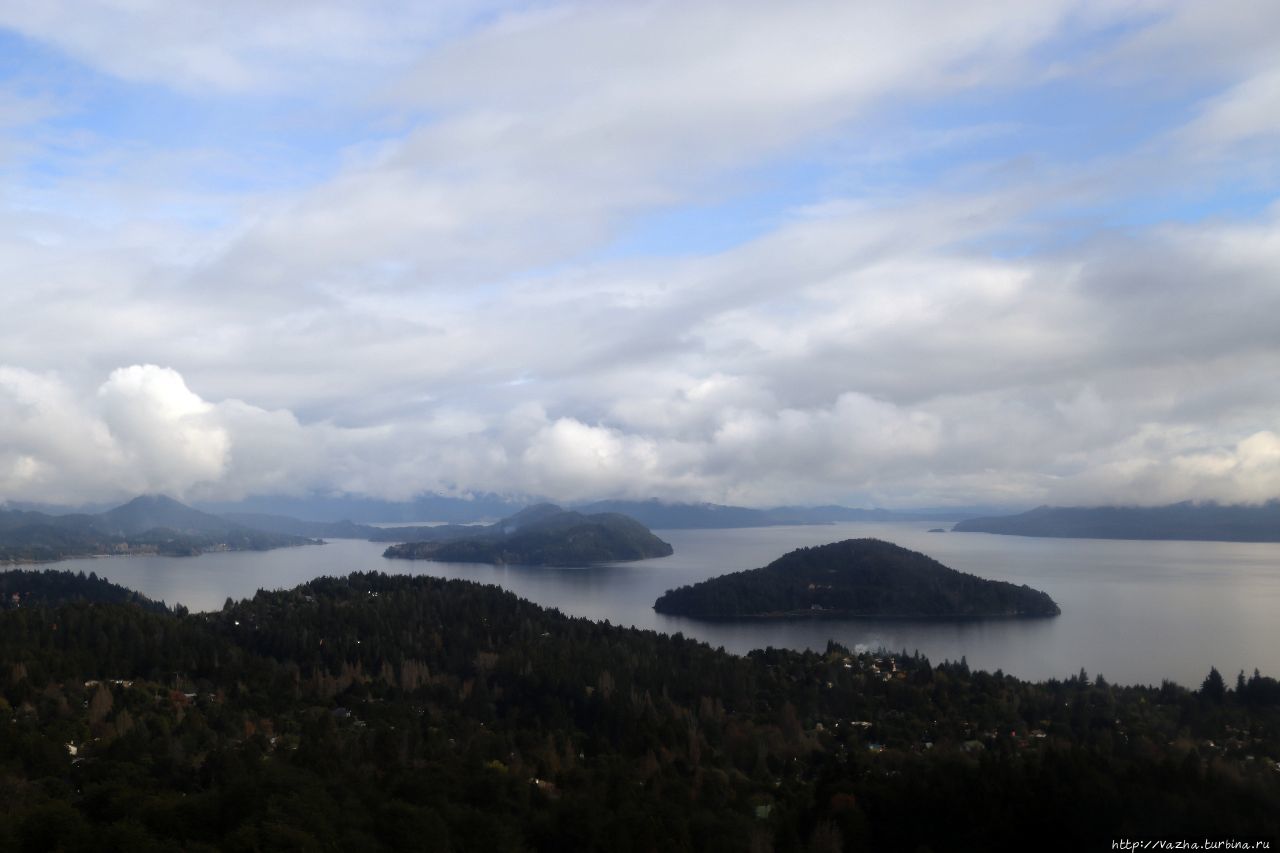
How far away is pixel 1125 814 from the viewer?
21.8 metres

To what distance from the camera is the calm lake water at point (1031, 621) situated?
83.2m

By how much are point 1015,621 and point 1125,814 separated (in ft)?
321

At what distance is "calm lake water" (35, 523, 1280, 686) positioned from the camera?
83.2 meters

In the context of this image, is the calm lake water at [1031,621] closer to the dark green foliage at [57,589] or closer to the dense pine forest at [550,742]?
the dark green foliage at [57,589]

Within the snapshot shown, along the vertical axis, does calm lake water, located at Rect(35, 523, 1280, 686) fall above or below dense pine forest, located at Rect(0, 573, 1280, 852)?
below

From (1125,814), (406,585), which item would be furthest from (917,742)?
(406,585)

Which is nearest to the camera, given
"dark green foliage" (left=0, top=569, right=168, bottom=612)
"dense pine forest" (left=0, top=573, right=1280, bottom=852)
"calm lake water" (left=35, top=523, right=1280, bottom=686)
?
"dense pine forest" (left=0, top=573, right=1280, bottom=852)

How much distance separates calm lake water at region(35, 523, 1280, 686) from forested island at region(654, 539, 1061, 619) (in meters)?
5.27

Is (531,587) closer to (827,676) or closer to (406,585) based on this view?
(406,585)

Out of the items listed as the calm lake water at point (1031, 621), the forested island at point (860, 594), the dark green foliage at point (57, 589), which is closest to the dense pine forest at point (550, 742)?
the calm lake water at point (1031, 621)

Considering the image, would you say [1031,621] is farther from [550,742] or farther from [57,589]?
[57,589]

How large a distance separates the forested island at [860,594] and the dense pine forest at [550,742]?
45.8 metres

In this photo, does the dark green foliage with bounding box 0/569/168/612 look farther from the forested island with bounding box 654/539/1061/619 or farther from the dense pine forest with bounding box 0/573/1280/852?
the forested island with bounding box 654/539/1061/619

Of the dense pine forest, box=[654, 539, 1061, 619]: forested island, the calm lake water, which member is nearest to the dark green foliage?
the calm lake water
